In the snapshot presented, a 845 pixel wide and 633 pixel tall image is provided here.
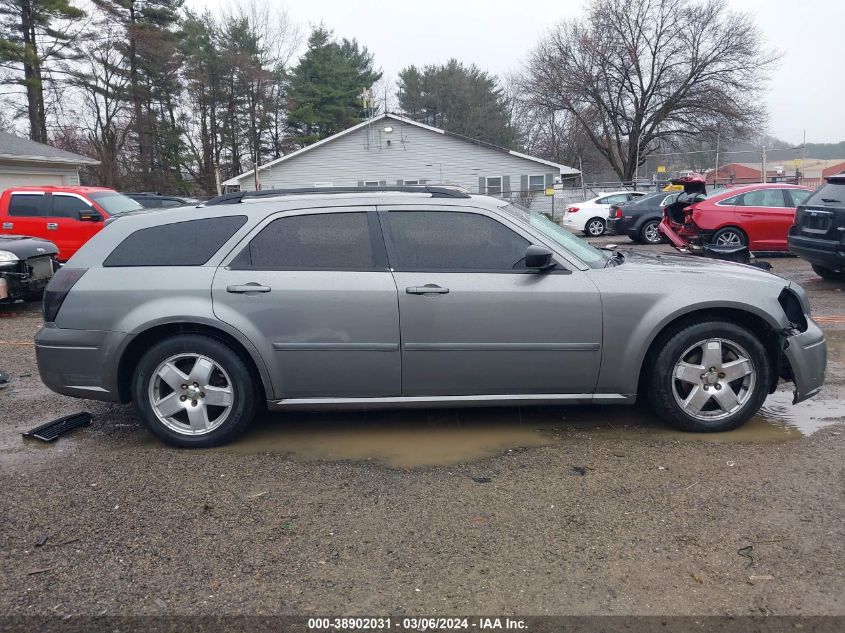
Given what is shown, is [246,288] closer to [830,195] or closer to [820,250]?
[820,250]

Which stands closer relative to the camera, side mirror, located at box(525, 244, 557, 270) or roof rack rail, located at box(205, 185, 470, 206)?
side mirror, located at box(525, 244, 557, 270)

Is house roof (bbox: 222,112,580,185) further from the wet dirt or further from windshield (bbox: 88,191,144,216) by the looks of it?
the wet dirt

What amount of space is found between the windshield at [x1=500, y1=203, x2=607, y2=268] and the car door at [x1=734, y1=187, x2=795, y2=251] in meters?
9.81

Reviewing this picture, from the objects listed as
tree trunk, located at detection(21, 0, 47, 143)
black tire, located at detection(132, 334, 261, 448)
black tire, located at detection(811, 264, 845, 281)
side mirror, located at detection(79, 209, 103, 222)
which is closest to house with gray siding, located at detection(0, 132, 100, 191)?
tree trunk, located at detection(21, 0, 47, 143)

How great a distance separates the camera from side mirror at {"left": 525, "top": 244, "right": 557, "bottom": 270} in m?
4.07

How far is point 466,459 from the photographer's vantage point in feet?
13.0

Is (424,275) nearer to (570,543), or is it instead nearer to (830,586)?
(570,543)

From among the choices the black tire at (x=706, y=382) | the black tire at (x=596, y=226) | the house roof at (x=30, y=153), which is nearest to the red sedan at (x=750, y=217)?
the black tire at (x=596, y=226)

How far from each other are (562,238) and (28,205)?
1252 centimetres

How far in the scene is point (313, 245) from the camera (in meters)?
4.25

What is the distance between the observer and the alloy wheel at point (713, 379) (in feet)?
13.7

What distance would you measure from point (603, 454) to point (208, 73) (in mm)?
42124

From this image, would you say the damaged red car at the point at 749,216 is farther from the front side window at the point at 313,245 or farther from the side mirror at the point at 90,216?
the side mirror at the point at 90,216

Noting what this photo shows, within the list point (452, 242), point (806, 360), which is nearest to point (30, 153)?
point (452, 242)
